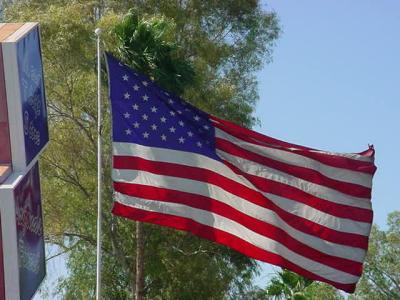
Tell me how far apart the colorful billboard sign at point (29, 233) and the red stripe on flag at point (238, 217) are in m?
1.33

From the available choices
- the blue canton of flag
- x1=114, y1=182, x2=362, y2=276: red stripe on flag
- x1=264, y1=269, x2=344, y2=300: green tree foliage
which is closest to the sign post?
the blue canton of flag

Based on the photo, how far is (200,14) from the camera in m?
28.1

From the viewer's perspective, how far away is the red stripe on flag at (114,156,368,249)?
13422 mm

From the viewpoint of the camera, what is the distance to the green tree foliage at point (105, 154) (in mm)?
24359

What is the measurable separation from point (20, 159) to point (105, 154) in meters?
11.3

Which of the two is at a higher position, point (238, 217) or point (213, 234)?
point (238, 217)

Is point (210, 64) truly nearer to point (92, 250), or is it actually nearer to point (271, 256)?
point (92, 250)

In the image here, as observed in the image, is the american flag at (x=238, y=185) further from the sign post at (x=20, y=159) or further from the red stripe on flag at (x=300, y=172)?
the sign post at (x=20, y=159)

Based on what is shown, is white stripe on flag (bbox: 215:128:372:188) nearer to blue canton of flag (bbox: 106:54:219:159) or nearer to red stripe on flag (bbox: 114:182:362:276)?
blue canton of flag (bbox: 106:54:219:159)

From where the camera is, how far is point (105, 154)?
24.7 m

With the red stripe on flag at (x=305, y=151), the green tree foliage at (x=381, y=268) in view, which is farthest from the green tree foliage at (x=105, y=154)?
the green tree foliage at (x=381, y=268)

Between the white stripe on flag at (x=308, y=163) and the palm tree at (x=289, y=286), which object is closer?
the white stripe on flag at (x=308, y=163)

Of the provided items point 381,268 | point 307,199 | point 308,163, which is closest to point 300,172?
point 308,163

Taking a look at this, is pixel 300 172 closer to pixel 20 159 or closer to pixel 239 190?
pixel 239 190
